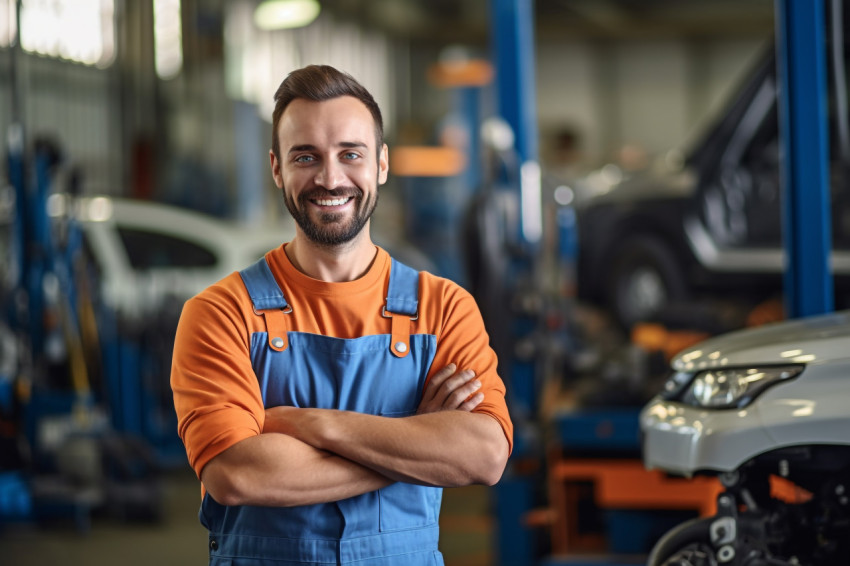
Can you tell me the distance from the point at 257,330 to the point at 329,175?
282 millimetres

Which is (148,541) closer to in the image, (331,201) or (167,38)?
(331,201)

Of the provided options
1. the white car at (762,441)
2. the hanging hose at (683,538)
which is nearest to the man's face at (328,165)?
the white car at (762,441)

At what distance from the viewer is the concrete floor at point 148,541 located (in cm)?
488

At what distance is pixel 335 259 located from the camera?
5.46 ft

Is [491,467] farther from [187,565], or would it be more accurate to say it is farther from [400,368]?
[187,565]

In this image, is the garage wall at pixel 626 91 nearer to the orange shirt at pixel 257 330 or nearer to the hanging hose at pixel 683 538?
the hanging hose at pixel 683 538

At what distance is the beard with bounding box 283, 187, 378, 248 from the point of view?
1597mm

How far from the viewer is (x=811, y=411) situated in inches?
85.4

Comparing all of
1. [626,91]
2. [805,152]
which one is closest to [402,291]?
[805,152]

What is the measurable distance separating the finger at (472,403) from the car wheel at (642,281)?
5.81 m

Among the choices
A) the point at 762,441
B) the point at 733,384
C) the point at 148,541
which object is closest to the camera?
the point at 762,441

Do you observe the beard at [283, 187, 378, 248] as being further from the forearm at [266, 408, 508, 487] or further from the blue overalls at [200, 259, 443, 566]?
the forearm at [266, 408, 508, 487]

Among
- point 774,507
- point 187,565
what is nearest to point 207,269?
point 187,565

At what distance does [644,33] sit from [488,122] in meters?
19.5
